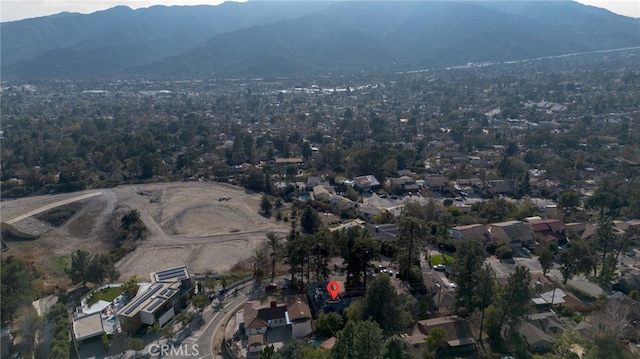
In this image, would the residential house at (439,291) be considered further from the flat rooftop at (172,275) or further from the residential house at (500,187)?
the residential house at (500,187)

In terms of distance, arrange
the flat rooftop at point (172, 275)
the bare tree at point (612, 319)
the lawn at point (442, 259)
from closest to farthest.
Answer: the bare tree at point (612, 319) → the flat rooftop at point (172, 275) → the lawn at point (442, 259)

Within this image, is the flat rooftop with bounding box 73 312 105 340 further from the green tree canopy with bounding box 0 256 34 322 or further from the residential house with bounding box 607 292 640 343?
the residential house with bounding box 607 292 640 343

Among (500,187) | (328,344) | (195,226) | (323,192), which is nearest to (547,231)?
(500,187)

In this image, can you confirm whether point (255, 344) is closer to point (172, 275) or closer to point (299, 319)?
point (299, 319)

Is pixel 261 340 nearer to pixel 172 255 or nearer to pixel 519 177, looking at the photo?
pixel 172 255

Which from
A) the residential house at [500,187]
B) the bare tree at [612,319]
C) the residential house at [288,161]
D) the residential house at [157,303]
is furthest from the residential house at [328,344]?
the residential house at [288,161]

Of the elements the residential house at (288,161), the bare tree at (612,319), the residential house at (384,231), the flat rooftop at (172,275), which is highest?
the bare tree at (612,319)
